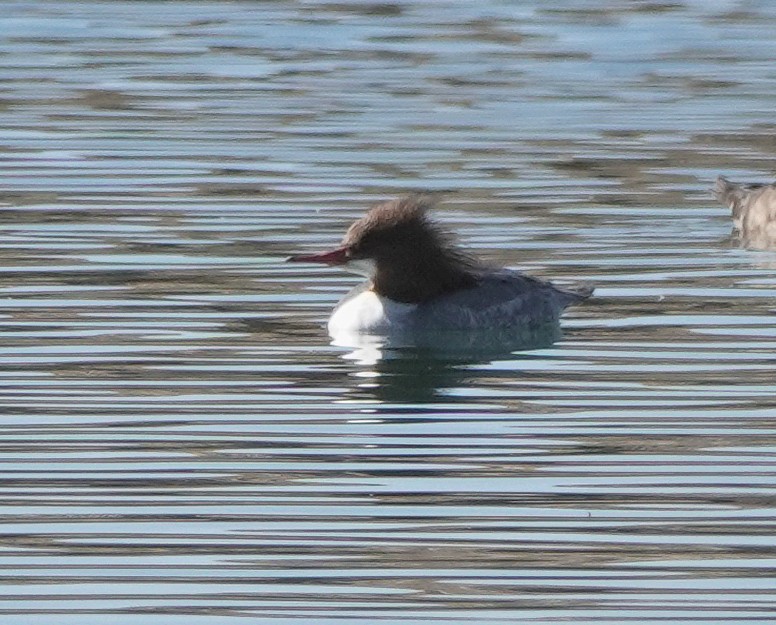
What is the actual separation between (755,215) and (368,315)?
12.2 feet

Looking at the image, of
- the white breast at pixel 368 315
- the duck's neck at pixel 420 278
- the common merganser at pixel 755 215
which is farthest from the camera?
the common merganser at pixel 755 215

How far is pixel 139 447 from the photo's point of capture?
885 cm

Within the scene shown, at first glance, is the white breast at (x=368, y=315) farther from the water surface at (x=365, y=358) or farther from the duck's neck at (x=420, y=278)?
the water surface at (x=365, y=358)

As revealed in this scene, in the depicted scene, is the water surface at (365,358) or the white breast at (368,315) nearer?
the water surface at (365,358)

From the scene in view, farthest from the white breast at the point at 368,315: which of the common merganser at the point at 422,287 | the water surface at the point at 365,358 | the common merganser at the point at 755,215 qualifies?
the common merganser at the point at 755,215

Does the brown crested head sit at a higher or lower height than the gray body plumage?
higher

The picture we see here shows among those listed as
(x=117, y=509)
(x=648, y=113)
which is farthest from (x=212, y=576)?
(x=648, y=113)

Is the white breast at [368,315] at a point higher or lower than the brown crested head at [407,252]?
lower

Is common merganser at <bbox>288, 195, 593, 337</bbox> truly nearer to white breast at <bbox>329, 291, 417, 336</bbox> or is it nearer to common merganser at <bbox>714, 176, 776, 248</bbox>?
white breast at <bbox>329, 291, 417, 336</bbox>

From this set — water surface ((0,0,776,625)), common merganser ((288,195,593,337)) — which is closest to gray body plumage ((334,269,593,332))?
common merganser ((288,195,593,337))

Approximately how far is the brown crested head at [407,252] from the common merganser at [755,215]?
3005 millimetres

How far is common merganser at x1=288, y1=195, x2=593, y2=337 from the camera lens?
11.6 metres

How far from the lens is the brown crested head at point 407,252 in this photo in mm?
11617

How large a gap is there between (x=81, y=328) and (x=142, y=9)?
14497 millimetres
